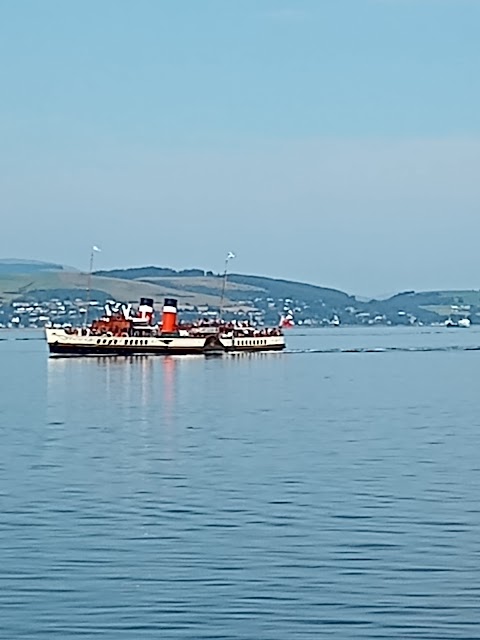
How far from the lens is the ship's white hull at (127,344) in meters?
136

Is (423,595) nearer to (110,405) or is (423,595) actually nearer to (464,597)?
(464,597)

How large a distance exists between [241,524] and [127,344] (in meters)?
107

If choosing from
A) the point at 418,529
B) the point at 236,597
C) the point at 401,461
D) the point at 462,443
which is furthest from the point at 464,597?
the point at 462,443

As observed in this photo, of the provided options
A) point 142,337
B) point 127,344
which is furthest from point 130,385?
point 142,337

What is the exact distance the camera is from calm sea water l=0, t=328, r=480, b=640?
22.4 meters

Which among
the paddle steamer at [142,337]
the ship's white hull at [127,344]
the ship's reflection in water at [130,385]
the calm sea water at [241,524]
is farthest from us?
the paddle steamer at [142,337]

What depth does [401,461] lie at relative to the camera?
140 feet

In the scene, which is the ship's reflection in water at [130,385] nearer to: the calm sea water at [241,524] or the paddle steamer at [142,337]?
the calm sea water at [241,524]

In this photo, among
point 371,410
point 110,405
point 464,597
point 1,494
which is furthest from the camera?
point 110,405

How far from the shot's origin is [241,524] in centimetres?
3061

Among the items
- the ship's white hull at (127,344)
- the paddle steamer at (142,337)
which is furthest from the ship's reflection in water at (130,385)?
the paddle steamer at (142,337)

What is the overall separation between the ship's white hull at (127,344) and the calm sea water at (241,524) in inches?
2708

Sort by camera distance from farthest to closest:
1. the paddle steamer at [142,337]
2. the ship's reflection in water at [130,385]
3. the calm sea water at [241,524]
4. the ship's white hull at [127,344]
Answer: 1. the paddle steamer at [142,337]
2. the ship's white hull at [127,344]
3. the ship's reflection in water at [130,385]
4. the calm sea water at [241,524]

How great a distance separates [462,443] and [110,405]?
27.6m
